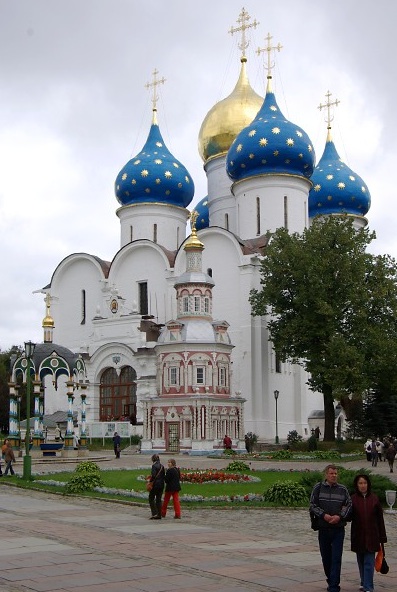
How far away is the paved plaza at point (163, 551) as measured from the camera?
830 centimetres

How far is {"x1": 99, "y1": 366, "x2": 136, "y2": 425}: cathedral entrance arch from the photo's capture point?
141 feet

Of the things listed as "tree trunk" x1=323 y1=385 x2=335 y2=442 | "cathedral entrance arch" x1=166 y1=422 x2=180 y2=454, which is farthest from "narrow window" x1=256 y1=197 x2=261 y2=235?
"cathedral entrance arch" x1=166 y1=422 x2=180 y2=454

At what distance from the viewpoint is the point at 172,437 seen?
36.3 m

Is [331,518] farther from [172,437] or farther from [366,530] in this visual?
[172,437]

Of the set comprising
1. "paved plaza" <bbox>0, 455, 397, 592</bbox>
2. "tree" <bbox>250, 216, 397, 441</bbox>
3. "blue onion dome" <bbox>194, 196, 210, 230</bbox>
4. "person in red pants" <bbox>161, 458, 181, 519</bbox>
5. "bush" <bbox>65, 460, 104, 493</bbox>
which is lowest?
"paved plaza" <bbox>0, 455, 397, 592</bbox>

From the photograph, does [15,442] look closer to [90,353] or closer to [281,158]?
[90,353]

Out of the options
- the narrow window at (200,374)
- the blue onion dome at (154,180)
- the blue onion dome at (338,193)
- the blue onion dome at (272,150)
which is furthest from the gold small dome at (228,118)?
the narrow window at (200,374)

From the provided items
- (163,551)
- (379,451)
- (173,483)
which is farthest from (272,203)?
(163,551)

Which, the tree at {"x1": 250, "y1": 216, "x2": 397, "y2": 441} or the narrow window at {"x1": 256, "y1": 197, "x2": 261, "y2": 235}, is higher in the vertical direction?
the narrow window at {"x1": 256, "y1": 197, "x2": 261, "y2": 235}

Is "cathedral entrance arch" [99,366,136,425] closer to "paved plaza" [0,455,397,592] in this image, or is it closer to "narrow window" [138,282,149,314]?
"narrow window" [138,282,149,314]

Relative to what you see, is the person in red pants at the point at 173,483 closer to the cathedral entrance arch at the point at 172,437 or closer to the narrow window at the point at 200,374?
the cathedral entrance arch at the point at 172,437

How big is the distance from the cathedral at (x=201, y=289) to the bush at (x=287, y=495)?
19338mm

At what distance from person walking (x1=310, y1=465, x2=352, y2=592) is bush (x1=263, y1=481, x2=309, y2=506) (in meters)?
7.74

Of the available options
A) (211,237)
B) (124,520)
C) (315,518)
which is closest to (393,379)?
(211,237)
